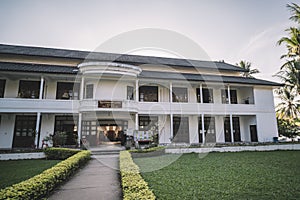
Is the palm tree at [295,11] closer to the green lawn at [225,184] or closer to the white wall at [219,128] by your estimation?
the white wall at [219,128]

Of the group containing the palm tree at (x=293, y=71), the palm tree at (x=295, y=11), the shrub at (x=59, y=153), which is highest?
the palm tree at (x=295, y=11)

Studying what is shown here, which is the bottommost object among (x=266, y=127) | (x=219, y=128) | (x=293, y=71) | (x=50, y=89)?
(x=219, y=128)

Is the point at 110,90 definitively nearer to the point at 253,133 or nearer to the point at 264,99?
the point at 253,133

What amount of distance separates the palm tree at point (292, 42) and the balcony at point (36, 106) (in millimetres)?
19118

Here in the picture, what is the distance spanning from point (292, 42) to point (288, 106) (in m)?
→ 16.6

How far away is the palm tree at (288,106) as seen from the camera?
28784 millimetres

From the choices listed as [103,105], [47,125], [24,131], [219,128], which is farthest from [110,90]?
[219,128]

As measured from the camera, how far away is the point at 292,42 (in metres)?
16.9

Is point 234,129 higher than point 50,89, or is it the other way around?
point 50,89

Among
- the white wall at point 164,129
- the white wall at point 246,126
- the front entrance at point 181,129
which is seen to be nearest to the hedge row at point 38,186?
the white wall at point 164,129

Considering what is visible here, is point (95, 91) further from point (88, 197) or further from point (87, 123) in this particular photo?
point (88, 197)

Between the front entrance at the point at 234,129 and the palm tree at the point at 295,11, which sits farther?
the front entrance at the point at 234,129

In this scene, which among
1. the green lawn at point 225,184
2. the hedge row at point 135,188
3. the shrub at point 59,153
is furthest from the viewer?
the shrub at point 59,153

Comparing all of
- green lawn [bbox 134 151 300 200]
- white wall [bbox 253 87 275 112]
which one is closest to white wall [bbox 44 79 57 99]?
green lawn [bbox 134 151 300 200]
